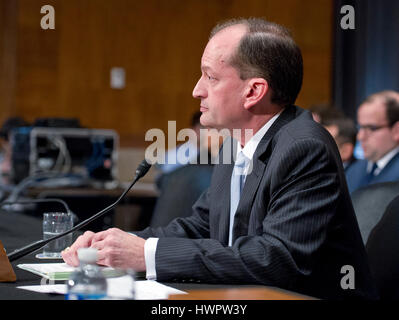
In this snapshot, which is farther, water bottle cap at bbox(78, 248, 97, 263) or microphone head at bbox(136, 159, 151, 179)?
microphone head at bbox(136, 159, 151, 179)

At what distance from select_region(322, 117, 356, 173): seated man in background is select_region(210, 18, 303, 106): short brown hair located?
266 centimetres

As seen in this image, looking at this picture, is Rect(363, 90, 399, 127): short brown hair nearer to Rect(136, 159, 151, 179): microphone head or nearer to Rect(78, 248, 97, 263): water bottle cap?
Rect(136, 159, 151, 179): microphone head

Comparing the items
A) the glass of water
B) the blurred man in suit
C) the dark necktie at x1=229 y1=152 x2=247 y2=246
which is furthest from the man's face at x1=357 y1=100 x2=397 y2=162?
the glass of water

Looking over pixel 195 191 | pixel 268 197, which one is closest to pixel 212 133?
pixel 195 191

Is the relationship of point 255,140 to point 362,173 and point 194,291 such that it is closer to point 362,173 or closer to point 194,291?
point 194,291

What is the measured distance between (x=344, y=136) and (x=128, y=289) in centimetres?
335

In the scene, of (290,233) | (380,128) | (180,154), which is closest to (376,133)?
(380,128)

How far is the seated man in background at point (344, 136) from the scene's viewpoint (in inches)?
171

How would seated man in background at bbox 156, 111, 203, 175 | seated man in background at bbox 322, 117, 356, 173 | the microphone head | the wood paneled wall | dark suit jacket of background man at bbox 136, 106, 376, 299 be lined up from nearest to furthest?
dark suit jacket of background man at bbox 136, 106, 376, 299 < the microphone head < seated man in background at bbox 322, 117, 356, 173 < seated man in background at bbox 156, 111, 203, 175 < the wood paneled wall

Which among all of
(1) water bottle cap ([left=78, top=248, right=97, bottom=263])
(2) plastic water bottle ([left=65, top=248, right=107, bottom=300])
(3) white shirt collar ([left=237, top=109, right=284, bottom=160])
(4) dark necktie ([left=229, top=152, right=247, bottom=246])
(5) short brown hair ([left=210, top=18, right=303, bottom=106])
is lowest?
(2) plastic water bottle ([left=65, top=248, right=107, bottom=300])

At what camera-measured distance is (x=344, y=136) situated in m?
4.34

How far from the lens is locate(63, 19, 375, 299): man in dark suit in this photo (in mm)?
1422

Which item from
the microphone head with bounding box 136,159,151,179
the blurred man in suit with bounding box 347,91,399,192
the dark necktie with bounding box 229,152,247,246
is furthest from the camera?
the blurred man in suit with bounding box 347,91,399,192
